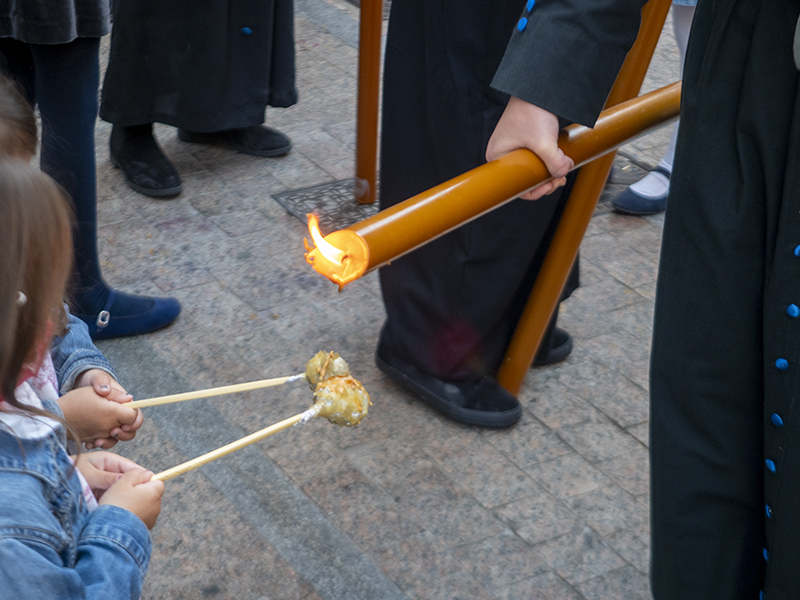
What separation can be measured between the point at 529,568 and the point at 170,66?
234cm

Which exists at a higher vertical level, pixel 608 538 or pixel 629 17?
pixel 629 17

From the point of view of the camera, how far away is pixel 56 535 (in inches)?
44.9

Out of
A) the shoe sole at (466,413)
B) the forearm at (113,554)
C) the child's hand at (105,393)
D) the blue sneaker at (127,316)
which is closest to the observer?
the forearm at (113,554)

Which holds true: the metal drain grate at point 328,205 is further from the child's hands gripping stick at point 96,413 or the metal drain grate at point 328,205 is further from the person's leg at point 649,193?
the child's hands gripping stick at point 96,413

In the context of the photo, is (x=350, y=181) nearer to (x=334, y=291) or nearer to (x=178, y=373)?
(x=334, y=291)

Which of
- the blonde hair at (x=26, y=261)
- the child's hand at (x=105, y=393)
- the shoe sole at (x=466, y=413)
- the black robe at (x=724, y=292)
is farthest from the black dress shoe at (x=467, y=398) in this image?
the blonde hair at (x=26, y=261)

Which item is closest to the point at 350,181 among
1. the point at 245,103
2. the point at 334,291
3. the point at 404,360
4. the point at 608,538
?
the point at 245,103

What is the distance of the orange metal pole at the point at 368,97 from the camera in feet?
10.3

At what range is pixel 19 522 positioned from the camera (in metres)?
1.09

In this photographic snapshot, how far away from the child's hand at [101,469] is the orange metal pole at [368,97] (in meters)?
2.04

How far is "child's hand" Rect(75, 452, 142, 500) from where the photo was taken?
4.73ft

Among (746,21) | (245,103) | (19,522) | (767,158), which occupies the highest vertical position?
(746,21)

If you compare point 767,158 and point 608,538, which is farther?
point 608,538

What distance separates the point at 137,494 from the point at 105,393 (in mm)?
285
